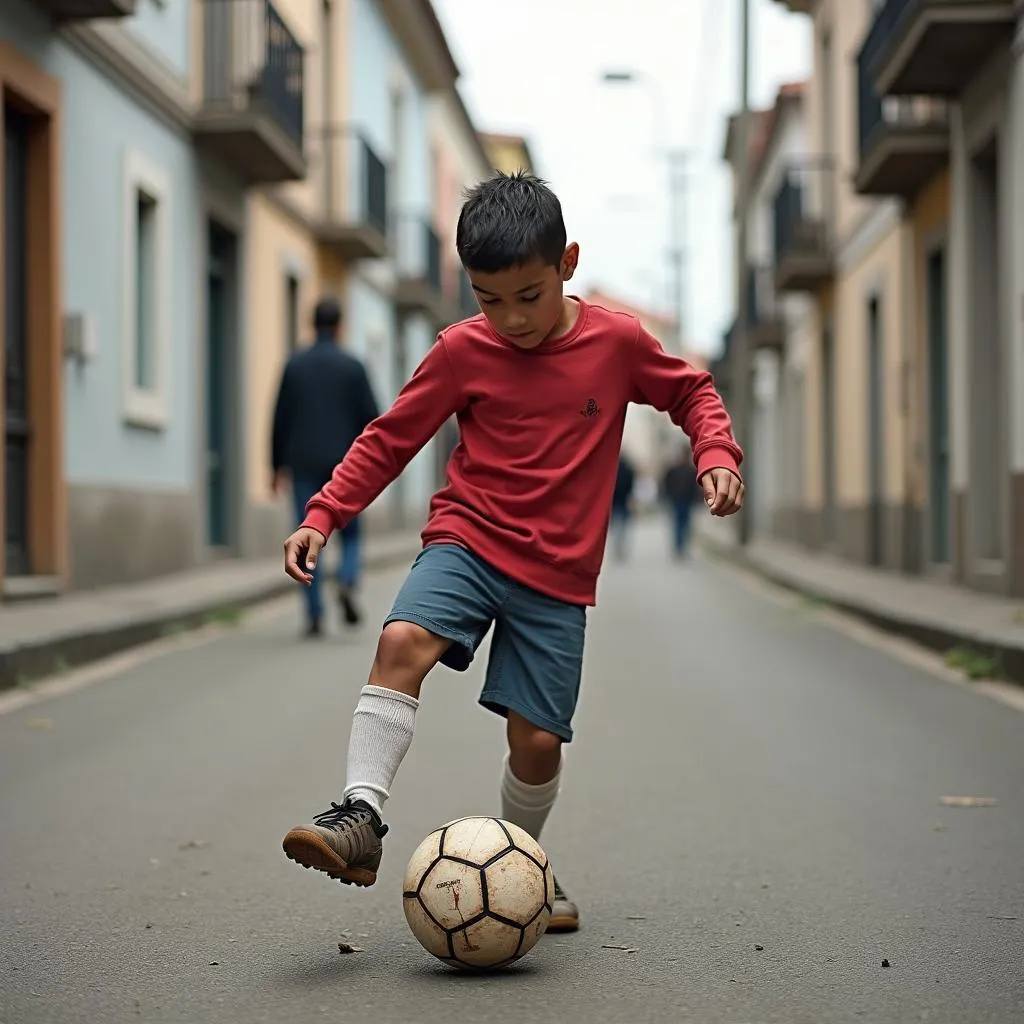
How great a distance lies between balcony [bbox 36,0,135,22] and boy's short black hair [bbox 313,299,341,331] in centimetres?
280

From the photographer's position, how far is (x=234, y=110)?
1616 centimetres

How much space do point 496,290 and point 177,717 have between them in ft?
14.6

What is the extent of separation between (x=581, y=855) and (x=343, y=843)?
1.54 metres

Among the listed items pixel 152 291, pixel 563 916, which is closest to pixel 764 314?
pixel 152 291

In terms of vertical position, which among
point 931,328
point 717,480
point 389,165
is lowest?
point 717,480

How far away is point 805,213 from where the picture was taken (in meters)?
25.5

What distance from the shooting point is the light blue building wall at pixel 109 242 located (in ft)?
41.0

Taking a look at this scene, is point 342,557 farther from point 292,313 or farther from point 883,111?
point 292,313

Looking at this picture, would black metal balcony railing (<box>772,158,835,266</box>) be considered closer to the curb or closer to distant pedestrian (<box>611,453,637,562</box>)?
distant pedestrian (<box>611,453,637,562</box>)

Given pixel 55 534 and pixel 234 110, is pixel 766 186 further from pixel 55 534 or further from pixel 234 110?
pixel 55 534

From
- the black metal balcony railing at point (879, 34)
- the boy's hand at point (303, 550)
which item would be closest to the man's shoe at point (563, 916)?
the boy's hand at point (303, 550)

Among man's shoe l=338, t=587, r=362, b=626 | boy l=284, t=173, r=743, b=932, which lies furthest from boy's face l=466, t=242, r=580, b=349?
man's shoe l=338, t=587, r=362, b=626

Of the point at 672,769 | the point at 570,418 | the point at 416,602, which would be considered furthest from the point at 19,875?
the point at 672,769

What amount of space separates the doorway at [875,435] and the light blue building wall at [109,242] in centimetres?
823
